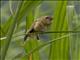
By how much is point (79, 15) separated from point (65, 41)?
0.52 feet

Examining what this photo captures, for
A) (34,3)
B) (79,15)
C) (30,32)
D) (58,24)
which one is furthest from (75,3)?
(34,3)

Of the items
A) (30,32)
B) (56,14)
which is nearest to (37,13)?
(56,14)

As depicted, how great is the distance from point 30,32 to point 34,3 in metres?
0.15

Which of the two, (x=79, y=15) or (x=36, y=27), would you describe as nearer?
(x=36, y=27)

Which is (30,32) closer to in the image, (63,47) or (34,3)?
(34,3)

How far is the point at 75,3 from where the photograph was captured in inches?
34.5

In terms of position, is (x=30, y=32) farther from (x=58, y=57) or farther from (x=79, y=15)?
(x=79, y=15)

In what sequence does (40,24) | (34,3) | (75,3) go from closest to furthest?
(34,3) < (40,24) < (75,3)

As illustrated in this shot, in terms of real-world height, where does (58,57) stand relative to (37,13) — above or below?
below

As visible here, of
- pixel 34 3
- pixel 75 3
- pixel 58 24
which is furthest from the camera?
pixel 75 3

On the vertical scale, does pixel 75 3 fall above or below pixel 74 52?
above

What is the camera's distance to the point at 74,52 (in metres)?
0.82

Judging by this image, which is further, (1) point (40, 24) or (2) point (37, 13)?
(2) point (37, 13)

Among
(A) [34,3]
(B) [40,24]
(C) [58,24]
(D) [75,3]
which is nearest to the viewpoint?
(A) [34,3]
